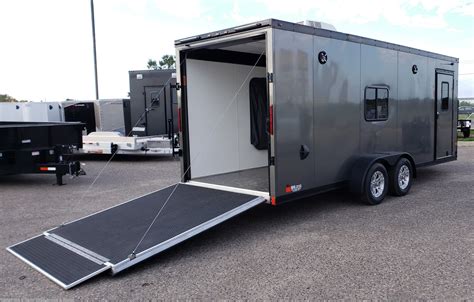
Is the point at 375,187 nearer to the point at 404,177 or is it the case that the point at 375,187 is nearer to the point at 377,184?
the point at 377,184

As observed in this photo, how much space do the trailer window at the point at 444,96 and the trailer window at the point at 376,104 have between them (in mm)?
2344

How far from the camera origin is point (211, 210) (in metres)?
5.02

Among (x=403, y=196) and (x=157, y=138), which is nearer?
(x=403, y=196)

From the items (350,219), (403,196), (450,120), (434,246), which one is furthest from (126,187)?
(450,120)

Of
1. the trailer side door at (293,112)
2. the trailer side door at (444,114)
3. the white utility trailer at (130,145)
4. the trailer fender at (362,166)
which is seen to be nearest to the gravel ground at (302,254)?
the trailer fender at (362,166)

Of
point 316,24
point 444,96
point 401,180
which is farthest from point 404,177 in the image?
point 316,24

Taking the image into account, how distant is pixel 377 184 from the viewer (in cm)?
671

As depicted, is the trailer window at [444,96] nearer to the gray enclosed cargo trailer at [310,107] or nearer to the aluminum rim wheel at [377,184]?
the gray enclosed cargo trailer at [310,107]

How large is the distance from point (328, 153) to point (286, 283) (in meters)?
2.63

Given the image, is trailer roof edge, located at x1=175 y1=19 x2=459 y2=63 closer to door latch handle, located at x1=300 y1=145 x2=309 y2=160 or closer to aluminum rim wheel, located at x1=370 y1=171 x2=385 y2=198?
door latch handle, located at x1=300 y1=145 x2=309 y2=160

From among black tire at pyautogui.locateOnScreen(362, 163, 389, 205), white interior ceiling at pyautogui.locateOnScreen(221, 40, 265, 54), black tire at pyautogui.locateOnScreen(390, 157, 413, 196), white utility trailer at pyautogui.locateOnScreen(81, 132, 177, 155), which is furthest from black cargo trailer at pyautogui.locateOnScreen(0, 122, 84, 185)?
black tire at pyautogui.locateOnScreen(390, 157, 413, 196)

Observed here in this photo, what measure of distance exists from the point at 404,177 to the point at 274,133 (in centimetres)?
331

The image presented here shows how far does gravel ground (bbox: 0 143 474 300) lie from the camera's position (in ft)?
12.1

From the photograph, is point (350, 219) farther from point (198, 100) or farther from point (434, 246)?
point (198, 100)
